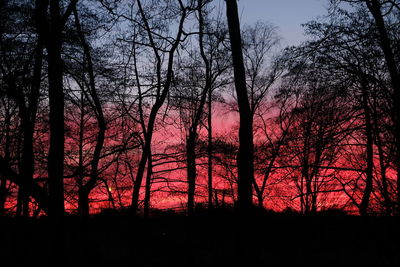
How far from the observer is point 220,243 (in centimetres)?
951

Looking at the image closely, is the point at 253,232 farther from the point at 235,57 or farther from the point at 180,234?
the point at 180,234

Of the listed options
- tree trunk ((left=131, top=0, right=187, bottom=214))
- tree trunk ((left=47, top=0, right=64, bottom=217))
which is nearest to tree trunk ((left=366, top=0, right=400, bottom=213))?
tree trunk ((left=131, top=0, right=187, bottom=214))

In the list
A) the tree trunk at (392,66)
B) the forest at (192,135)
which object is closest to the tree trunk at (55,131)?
the forest at (192,135)

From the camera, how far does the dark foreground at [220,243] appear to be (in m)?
5.37

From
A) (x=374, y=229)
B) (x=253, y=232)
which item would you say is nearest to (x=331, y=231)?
(x=374, y=229)

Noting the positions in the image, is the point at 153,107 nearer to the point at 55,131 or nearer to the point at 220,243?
the point at 55,131

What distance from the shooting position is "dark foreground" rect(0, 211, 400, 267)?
537 cm

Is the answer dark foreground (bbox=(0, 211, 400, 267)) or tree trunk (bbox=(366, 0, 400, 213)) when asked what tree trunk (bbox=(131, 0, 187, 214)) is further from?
tree trunk (bbox=(366, 0, 400, 213))

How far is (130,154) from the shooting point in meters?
16.7

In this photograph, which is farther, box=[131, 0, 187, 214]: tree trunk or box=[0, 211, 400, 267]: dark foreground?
box=[131, 0, 187, 214]: tree trunk

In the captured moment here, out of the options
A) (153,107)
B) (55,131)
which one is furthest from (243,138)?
(153,107)

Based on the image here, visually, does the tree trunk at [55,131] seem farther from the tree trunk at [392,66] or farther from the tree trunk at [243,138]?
the tree trunk at [392,66]

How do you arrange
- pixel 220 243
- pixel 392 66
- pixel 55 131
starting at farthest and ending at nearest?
pixel 220 243, pixel 392 66, pixel 55 131

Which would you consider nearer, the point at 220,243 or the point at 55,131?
the point at 55,131
